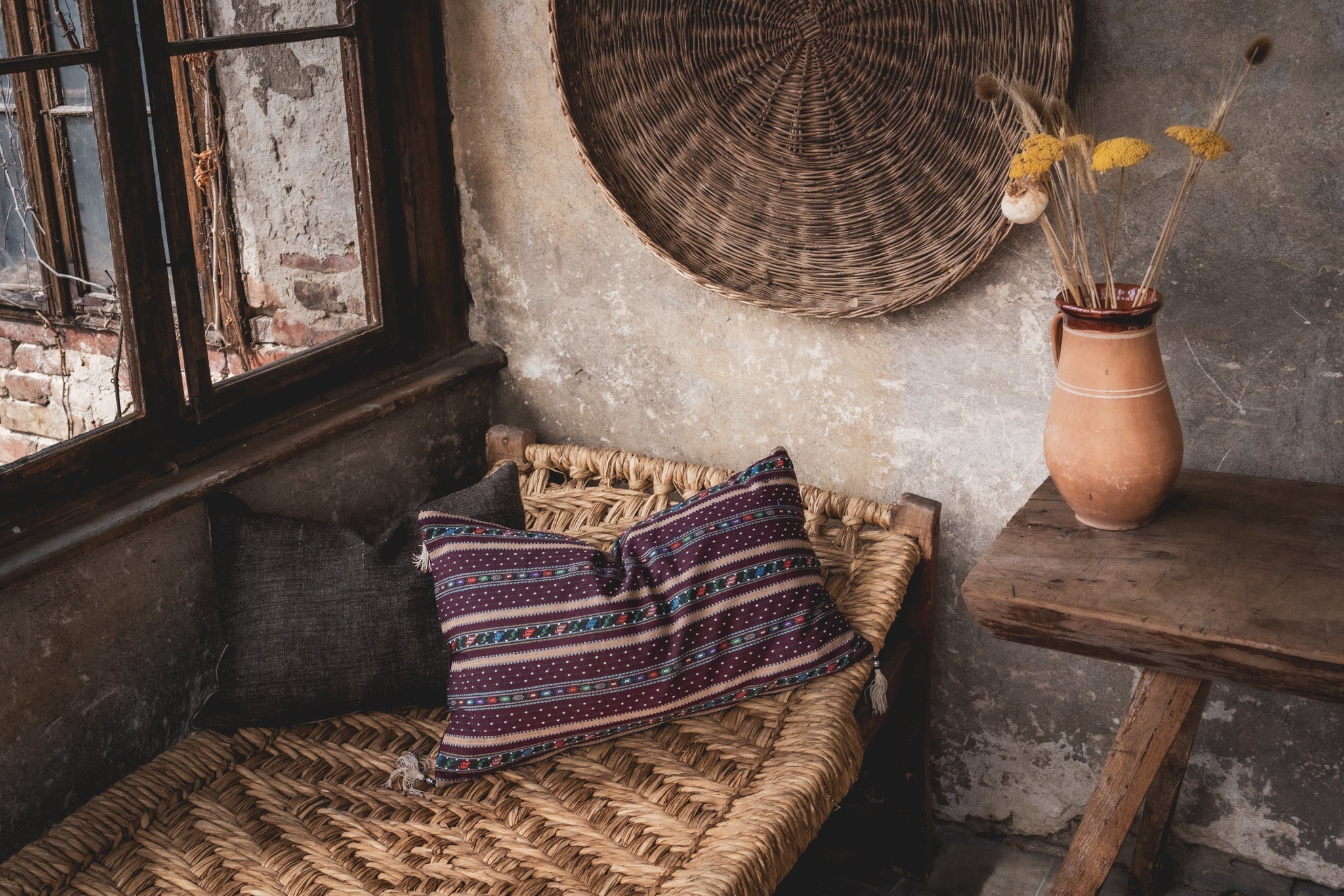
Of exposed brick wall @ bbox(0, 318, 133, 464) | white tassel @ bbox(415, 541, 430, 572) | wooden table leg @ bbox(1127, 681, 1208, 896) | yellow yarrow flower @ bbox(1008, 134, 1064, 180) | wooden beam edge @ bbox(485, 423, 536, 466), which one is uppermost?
yellow yarrow flower @ bbox(1008, 134, 1064, 180)

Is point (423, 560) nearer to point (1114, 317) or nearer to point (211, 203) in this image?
point (211, 203)

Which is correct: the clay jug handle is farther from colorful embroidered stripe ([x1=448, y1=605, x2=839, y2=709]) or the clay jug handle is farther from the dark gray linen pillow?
the dark gray linen pillow

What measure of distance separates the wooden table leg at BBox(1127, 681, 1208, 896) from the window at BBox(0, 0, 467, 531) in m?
1.57

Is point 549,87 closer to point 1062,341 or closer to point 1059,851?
point 1062,341

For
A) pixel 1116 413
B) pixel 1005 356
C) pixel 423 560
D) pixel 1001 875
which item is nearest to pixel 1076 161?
pixel 1116 413

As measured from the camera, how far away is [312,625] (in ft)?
5.62

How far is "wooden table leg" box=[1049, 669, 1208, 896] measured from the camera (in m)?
1.53

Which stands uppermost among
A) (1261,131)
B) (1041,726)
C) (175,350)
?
(1261,131)

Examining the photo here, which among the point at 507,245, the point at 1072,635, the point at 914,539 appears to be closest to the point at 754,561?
the point at 914,539

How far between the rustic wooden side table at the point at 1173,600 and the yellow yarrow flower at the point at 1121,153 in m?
0.51

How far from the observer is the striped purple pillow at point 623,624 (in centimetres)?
160

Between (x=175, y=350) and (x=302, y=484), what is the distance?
34cm

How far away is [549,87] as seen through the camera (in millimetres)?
2117

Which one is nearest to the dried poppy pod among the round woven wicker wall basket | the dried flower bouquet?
the dried flower bouquet
